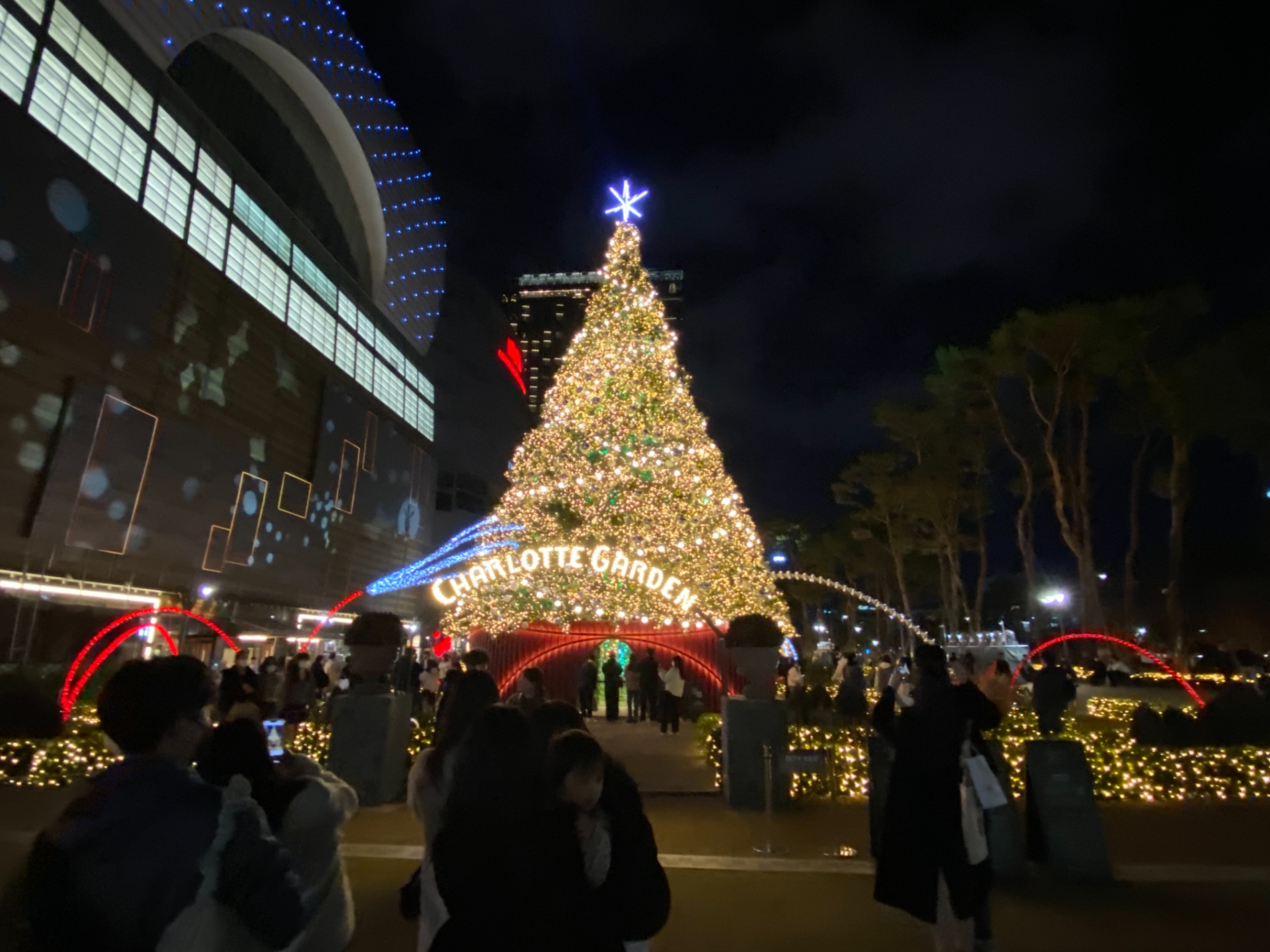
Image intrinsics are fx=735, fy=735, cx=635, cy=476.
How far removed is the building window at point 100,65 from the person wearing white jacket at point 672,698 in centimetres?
2190

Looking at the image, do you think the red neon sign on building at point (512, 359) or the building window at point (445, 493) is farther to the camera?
the red neon sign on building at point (512, 359)

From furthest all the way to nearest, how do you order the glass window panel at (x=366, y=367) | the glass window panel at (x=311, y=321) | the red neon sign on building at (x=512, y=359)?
1. the red neon sign on building at (x=512, y=359)
2. the glass window panel at (x=366, y=367)
3. the glass window panel at (x=311, y=321)

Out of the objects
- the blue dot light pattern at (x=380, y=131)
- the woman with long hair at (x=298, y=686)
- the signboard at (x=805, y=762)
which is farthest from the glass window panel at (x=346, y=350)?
the signboard at (x=805, y=762)

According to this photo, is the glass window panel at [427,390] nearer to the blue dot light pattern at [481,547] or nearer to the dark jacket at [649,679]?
the blue dot light pattern at [481,547]

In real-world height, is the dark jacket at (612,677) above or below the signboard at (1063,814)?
above

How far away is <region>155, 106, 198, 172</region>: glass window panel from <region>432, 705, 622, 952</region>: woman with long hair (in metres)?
27.1

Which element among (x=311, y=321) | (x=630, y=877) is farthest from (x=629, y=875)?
(x=311, y=321)

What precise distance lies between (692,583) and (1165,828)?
30.0 ft

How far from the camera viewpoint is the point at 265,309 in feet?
92.2

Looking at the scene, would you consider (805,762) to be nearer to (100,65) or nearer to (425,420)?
(100,65)

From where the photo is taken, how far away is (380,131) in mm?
42125

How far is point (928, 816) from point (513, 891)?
2851mm

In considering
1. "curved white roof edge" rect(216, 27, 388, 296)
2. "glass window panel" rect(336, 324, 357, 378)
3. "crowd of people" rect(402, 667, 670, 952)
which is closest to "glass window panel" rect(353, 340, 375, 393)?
"glass window panel" rect(336, 324, 357, 378)

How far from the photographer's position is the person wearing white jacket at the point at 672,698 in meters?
13.9
